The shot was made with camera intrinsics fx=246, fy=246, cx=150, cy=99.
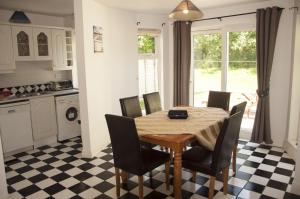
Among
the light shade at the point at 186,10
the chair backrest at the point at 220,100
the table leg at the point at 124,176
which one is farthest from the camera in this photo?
the chair backrest at the point at 220,100

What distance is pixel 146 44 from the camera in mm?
5066

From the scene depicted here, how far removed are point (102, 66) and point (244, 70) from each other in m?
2.50

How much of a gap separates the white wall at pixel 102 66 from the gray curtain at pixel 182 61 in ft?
2.76

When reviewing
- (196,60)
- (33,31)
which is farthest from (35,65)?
(196,60)

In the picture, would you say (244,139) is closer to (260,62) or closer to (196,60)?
(260,62)

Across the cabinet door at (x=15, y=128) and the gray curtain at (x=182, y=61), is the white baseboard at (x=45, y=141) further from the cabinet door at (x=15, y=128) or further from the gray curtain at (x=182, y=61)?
the gray curtain at (x=182, y=61)

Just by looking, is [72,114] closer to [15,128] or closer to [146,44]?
[15,128]

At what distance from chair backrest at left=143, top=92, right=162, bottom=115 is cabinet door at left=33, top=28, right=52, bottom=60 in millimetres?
2163

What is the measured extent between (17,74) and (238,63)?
3982 millimetres

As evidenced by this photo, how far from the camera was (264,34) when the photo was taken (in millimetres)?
3850

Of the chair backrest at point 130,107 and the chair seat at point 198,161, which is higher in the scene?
the chair backrest at point 130,107

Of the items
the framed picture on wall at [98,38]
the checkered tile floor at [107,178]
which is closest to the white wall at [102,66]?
the framed picture on wall at [98,38]

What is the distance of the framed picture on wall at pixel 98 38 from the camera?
3.71m

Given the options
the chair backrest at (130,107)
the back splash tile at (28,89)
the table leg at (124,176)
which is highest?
the back splash tile at (28,89)
